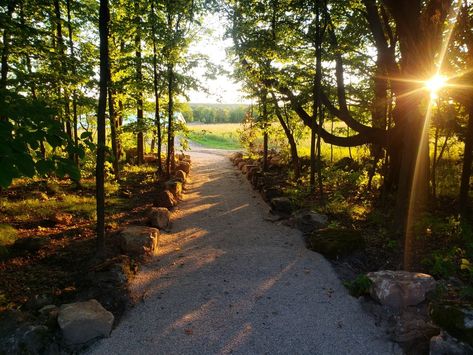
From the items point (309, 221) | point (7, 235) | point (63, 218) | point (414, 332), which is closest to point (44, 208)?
point (63, 218)

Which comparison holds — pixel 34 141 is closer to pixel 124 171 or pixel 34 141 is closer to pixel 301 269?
pixel 301 269

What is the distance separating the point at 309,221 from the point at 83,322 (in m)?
6.16

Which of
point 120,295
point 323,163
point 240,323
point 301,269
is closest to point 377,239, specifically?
point 301,269

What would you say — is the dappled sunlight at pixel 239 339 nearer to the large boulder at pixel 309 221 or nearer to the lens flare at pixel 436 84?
the large boulder at pixel 309 221

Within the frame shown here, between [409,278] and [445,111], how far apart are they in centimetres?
455

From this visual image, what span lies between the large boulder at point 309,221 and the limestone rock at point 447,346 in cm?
463

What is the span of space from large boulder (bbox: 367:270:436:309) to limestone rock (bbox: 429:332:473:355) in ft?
2.96

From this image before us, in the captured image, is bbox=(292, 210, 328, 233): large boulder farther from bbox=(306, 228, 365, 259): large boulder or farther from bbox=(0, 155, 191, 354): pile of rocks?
bbox=(0, 155, 191, 354): pile of rocks

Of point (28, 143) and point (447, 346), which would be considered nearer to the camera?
point (28, 143)

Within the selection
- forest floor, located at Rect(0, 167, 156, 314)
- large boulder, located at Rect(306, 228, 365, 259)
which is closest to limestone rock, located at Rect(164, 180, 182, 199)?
forest floor, located at Rect(0, 167, 156, 314)

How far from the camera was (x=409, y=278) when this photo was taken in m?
5.38

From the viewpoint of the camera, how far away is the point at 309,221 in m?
9.15

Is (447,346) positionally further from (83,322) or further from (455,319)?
(83,322)

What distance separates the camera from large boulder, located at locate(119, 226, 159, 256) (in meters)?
7.20
